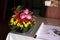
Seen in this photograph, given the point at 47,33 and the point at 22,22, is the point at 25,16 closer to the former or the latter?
the point at 22,22

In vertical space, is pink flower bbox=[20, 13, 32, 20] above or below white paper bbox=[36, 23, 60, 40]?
above

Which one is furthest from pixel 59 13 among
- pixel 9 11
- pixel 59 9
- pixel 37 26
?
pixel 9 11

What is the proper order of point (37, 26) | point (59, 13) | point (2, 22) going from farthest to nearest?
point (2, 22), point (59, 13), point (37, 26)

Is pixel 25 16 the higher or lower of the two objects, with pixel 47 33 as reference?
higher

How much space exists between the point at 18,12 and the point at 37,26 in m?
0.24

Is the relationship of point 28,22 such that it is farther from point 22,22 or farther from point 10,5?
point 10,5

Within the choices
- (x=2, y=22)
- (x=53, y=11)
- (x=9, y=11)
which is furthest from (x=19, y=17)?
(x=9, y=11)

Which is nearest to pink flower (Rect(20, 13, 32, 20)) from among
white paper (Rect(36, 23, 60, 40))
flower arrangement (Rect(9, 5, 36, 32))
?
flower arrangement (Rect(9, 5, 36, 32))

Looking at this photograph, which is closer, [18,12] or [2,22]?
[18,12]

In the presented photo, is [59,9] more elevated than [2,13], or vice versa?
[59,9]

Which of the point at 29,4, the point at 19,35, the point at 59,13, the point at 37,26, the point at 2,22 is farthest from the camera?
the point at 29,4

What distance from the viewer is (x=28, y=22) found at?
1164 millimetres

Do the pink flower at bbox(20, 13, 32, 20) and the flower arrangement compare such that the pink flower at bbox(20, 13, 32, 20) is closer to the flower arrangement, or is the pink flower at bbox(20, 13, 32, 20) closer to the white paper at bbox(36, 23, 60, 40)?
the flower arrangement

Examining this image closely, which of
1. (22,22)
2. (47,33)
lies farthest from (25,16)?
(47,33)
